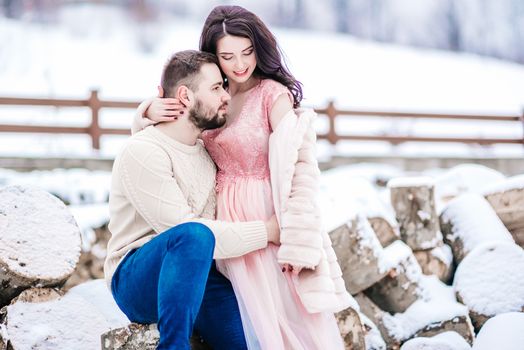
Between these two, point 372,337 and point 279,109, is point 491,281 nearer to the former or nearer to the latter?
point 372,337

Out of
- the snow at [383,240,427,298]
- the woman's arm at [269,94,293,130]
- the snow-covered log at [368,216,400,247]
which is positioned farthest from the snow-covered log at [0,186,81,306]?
the snow-covered log at [368,216,400,247]

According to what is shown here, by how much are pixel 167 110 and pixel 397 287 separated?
2.05m

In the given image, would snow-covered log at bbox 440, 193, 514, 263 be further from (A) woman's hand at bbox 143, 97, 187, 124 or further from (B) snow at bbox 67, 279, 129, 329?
(A) woman's hand at bbox 143, 97, 187, 124

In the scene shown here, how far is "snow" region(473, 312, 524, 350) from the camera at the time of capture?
267 cm

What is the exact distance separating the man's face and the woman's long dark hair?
5.5 inches

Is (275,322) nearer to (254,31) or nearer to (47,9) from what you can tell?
(254,31)

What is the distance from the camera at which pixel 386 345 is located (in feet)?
12.1

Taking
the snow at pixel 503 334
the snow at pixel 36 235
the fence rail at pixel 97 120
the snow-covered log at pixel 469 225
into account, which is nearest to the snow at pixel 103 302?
the snow at pixel 36 235

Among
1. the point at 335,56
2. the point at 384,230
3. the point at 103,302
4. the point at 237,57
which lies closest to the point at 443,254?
the point at 384,230

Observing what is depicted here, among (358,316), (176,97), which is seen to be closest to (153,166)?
(176,97)

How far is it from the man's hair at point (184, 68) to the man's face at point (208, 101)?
0.02 m

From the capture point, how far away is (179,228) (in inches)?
79.6

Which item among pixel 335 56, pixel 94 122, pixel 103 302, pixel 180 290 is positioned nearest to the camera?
pixel 180 290

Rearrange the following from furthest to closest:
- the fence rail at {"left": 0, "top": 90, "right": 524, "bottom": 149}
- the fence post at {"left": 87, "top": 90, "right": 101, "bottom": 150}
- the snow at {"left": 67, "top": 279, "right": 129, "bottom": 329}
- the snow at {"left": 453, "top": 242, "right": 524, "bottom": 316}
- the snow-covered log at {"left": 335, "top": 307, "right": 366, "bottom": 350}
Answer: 1. the fence post at {"left": 87, "top": 90, "right": 101, "bottom": 150}
2. the fence rail at {"left": 0, "top": 90, "right": 524, "bottom": 149}
3. the snow at {"left": 453, "top": 242, "right": 524, "bottom": 316}
4. the snow-covered log at {"left": 335, "top": 307, "right": 366, "bottom": 350}
5. the snow at {"left": 67, "top": 279, "right": 129, "bottom": 329}
